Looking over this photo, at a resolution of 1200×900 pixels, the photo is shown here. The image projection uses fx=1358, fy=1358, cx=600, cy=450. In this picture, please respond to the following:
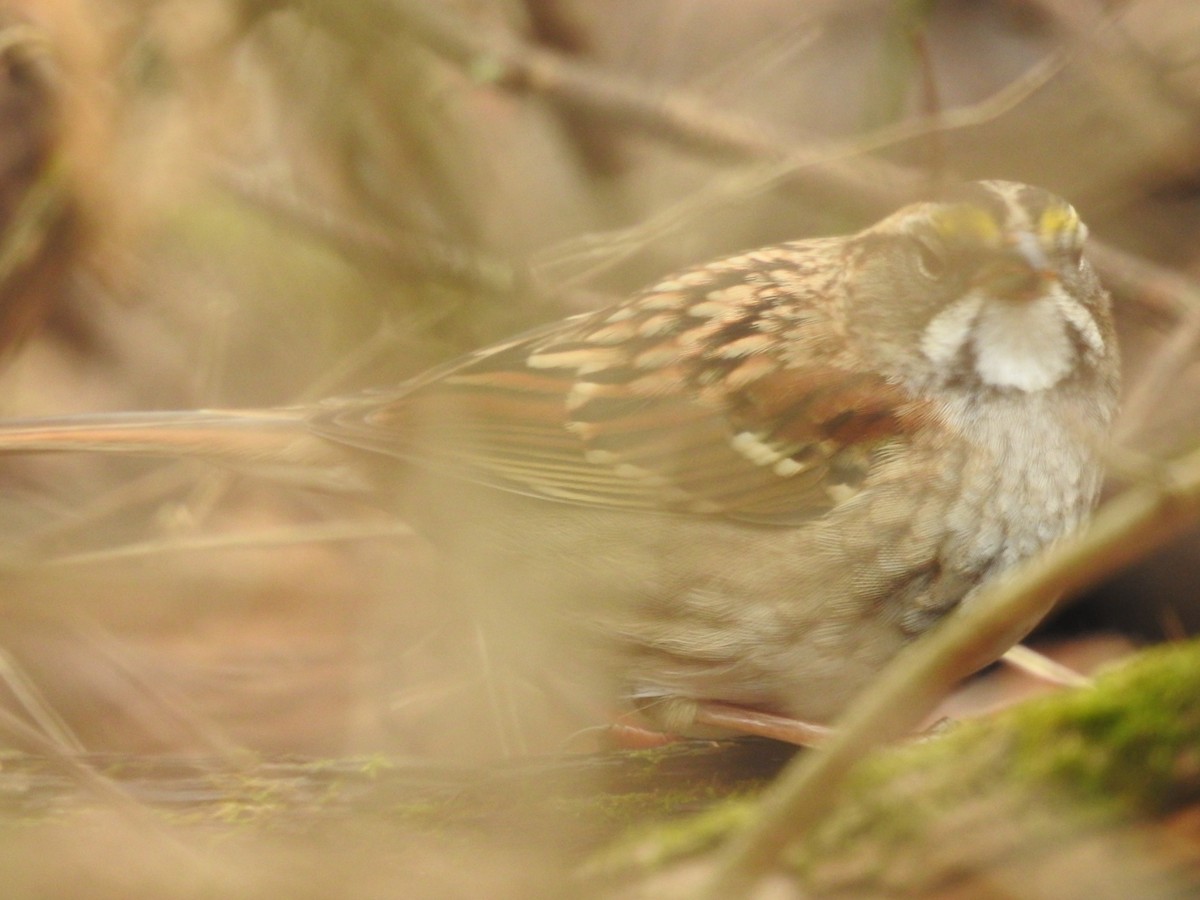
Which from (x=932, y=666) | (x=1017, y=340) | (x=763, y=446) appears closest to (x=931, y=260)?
(x=1017, y=340)

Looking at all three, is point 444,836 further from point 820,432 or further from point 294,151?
point 294,151

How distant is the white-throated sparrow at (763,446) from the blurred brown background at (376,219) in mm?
369

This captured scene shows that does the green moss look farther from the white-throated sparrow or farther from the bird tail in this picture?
the bird tail

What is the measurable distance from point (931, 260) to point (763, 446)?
0.45 m

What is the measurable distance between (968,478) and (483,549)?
915 millimetres

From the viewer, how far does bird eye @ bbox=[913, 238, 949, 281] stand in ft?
7.97

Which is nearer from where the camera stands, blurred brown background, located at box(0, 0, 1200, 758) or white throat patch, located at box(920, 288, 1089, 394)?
white throat patch, located at box(920, 288, 1089, 394)

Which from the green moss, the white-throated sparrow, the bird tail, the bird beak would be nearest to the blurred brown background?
the bird tail

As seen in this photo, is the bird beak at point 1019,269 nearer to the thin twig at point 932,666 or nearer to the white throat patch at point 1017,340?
the white throat patch at point 1017,340

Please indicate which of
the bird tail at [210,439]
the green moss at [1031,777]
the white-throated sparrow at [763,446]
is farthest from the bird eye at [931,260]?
the bird tail at [210,439]

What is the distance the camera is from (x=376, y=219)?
374 cm

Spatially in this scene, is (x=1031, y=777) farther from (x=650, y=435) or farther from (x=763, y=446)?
(x=650, y=435)

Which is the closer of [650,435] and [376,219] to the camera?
[650,435]

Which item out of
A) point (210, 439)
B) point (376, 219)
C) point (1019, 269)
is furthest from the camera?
point (376, 219)
